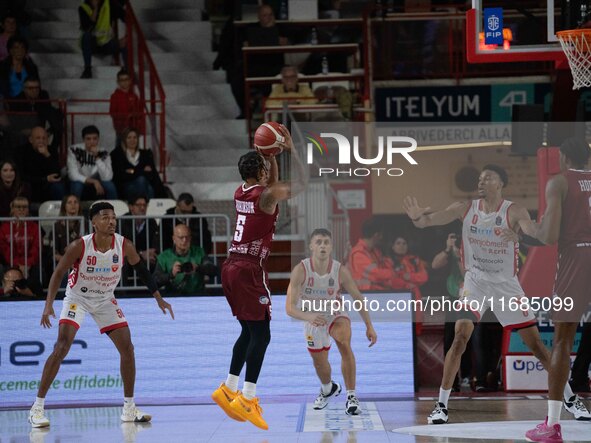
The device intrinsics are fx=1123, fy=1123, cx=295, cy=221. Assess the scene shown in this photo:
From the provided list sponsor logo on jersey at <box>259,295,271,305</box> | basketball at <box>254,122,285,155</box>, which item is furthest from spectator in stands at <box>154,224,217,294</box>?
basketball at <box>254,122,285,155</box>

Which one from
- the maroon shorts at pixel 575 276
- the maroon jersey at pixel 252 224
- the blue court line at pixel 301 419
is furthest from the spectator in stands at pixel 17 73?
the maroon shorts at pixel 575 276

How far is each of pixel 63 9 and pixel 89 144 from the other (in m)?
5.08

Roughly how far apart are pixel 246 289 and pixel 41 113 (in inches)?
313

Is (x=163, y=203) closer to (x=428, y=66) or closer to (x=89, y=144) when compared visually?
(x=89, y=144)

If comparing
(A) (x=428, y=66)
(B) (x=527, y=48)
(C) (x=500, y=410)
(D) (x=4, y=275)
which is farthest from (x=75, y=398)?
(A) (x=428, y=66)

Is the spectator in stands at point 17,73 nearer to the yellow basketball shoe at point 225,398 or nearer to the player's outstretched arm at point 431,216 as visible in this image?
the player's outstretched arm at point 431,216

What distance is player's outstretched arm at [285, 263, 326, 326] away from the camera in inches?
420

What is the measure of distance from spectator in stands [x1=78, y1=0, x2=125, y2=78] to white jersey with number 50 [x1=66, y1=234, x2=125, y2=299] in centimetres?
788

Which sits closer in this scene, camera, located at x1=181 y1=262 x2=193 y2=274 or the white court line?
the white court line

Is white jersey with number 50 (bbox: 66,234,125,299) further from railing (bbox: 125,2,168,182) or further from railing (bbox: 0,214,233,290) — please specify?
railing (bbox: 125,2,168,182)

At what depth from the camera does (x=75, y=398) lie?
12398 millimetres

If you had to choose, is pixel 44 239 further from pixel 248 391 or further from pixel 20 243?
pixel 248 391

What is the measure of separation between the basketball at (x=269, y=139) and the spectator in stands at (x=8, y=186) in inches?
250

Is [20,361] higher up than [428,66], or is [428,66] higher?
[428,66]
